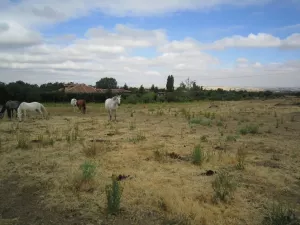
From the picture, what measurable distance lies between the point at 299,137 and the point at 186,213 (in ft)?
29.6

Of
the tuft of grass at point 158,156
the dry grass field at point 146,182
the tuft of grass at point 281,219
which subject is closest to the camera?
the tuft of grass at point 281,219

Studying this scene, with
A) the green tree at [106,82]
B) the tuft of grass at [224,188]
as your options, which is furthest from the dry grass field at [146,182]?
the green tree at [106,82]

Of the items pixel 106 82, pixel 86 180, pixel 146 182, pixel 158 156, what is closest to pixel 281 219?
pixel 146 182

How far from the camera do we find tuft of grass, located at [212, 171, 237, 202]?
17.6 ft

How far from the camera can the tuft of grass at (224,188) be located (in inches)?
211

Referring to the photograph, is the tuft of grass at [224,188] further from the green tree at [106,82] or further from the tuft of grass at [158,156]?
the green tree at [106,82]

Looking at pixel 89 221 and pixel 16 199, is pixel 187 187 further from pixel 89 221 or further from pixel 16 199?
pixel 16 199

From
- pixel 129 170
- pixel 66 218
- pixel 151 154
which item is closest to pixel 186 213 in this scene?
pixel 66 218

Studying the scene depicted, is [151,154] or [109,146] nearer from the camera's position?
[151,154]

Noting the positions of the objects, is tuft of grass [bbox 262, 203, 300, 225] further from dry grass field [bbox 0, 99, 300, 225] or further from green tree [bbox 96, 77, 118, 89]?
green tree [bbox 96, 77, 118, 89]

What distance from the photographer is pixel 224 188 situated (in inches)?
223

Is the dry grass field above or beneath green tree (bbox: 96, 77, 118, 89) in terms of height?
beneath

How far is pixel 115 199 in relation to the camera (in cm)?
482

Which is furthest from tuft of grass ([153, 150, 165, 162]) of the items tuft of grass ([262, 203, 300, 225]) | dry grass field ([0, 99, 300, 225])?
tuft of grass ([262, 203, 300, 225])
